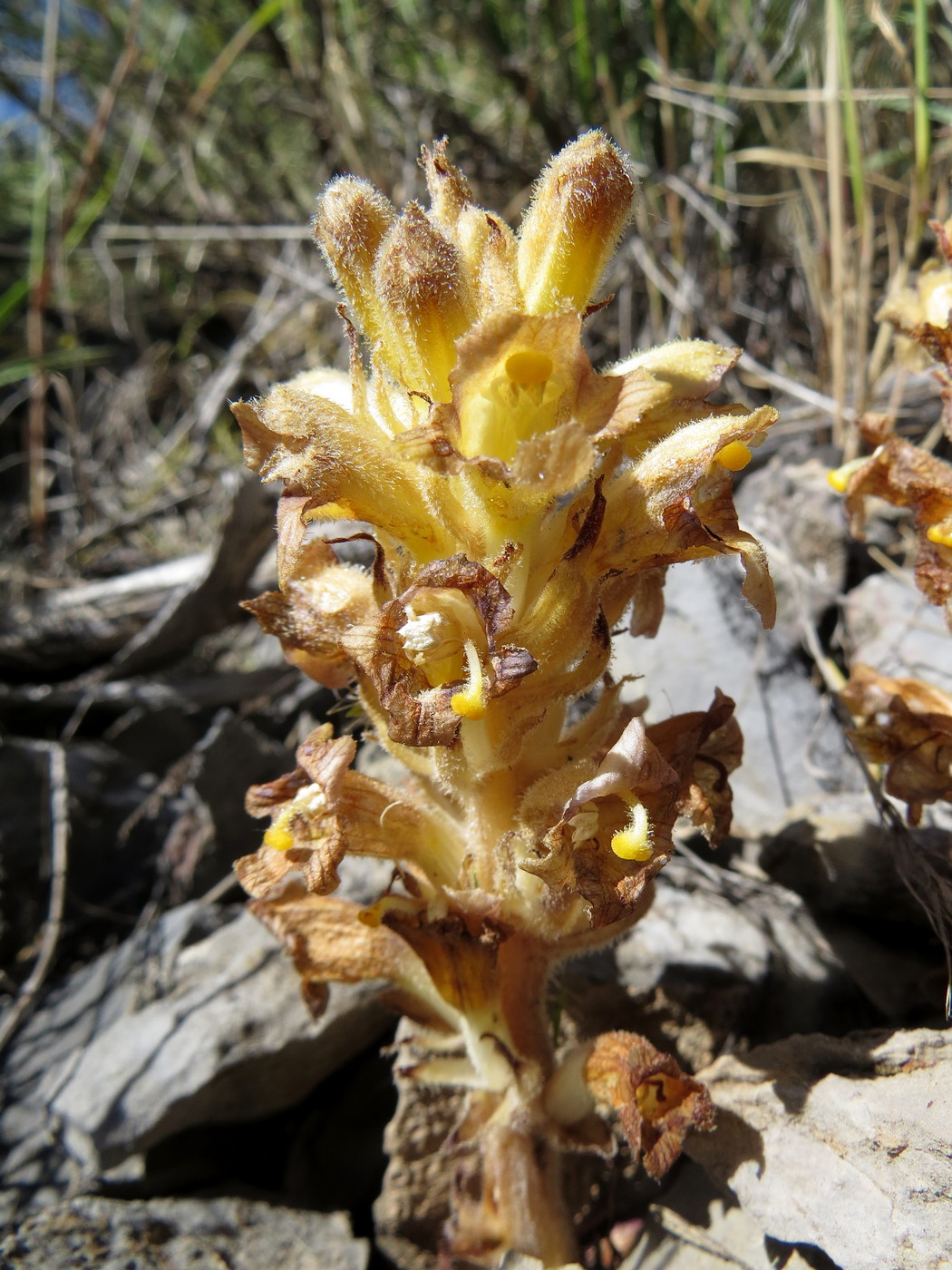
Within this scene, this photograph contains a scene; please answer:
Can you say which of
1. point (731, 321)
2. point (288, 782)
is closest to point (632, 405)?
point (288, 782)

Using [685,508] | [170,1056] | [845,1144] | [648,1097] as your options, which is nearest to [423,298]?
[685,508]

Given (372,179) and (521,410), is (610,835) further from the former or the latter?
(372,179)

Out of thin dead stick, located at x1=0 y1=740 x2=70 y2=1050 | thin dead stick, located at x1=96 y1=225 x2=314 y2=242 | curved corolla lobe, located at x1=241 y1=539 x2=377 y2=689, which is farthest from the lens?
thin dead stick, located at x1=96 y1=225 x2=314 y2=242

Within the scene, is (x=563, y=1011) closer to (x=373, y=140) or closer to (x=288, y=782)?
(x=288, y=782)

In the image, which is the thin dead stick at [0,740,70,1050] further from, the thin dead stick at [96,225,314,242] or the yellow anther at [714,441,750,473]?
the thin dead stick at [96,225,314,242]

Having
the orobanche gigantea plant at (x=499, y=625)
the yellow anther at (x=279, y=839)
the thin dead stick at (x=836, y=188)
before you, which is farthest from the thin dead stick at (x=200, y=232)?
the yellow anther at (x=279, y=839)

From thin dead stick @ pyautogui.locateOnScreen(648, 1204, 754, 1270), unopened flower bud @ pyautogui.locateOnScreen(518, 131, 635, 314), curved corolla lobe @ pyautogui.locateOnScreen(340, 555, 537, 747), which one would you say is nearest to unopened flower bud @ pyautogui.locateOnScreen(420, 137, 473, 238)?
unopened flower bud @ pyautogui.locateOnScreen(518, 131, 635, 314)
